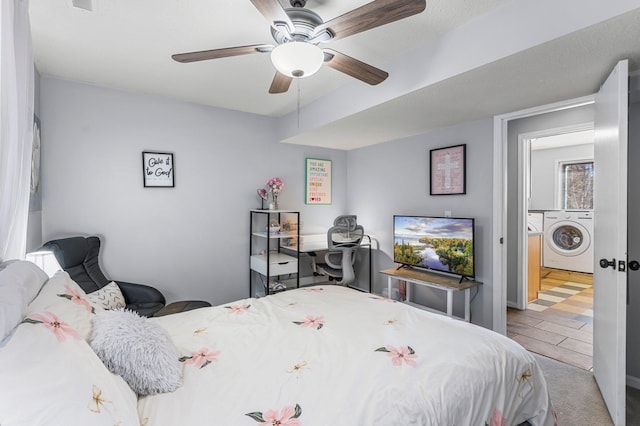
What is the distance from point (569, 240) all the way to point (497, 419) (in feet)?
18.1

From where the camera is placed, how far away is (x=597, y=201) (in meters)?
2.16

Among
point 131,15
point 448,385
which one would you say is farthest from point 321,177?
point 448,385

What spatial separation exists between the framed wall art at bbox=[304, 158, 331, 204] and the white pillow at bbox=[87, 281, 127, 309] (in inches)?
94.9

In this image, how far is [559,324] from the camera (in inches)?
133

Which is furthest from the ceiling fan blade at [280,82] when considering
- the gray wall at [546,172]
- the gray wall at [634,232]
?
the gray wall at [546,172]

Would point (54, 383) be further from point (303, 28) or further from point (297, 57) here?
point (303, 28)

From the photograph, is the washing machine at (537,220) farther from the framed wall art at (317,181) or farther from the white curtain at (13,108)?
the white curtain at (13,108)

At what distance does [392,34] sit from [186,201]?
8.36ft

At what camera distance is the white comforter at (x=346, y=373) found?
1.08 m

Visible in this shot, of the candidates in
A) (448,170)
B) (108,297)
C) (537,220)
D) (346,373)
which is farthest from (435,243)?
(537,220)

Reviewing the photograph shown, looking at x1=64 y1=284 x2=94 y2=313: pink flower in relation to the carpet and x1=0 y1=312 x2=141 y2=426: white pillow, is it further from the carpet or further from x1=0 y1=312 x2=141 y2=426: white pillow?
the carpet

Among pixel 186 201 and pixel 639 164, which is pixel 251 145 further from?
pixel 639 164

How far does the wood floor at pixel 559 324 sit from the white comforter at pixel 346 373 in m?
1.59

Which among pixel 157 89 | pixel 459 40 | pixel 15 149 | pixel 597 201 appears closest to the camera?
pixel 15 149
